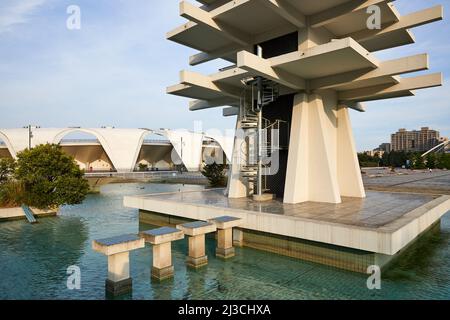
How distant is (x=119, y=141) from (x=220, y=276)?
5849 cm

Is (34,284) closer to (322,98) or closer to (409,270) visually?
(409,270)

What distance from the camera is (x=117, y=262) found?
7.76 metres

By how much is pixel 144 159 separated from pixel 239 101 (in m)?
66.0

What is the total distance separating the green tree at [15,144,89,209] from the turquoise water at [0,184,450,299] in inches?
200

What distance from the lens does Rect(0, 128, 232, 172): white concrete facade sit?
59.2m

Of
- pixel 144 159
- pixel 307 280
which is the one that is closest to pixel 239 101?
pixel 307 280

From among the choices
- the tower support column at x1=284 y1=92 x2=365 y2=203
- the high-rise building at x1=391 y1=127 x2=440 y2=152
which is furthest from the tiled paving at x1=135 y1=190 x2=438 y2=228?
the high-rise building at x1=391 y1=127 x2=440 y2=152

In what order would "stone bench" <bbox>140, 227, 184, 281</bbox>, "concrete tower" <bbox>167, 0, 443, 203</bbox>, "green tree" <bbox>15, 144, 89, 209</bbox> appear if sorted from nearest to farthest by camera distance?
1. "stone bench" <bbox>140, 227, 184, 281</bbox>
2. "concrete tower" <bbox>167, 0, 443, 203</bbox>
3. "green tree" <bbox>15, 144, 89, 209</bbox>

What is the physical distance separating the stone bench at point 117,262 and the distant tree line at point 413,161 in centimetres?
8279

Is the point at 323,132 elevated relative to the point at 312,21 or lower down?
lower down

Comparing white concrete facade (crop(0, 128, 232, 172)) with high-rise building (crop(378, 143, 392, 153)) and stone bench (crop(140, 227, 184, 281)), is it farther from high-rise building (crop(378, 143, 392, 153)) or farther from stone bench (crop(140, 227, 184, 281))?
high-rise building (crop(378, 143, 392, 153))
